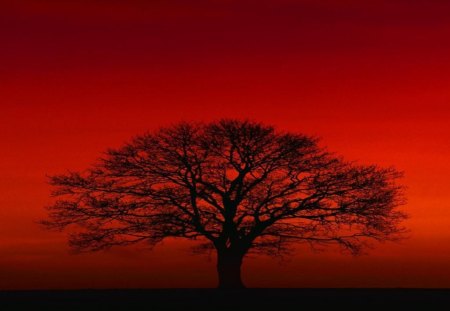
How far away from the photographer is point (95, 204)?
1604 inches

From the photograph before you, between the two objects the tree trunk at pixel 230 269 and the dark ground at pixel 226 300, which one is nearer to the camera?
the dark ground at pixel 226 300

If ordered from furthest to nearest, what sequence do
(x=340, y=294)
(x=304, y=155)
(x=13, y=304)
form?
(x=304, y=155), (x=340, y=294), (x=13, y=304)

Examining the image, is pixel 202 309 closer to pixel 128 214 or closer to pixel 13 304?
pixel 13 304

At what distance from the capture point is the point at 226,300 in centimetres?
3312

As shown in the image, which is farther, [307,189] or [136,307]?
[307,189]

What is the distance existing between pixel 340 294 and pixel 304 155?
653 cm

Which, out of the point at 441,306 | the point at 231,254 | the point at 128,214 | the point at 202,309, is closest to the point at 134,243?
the point at 128,214

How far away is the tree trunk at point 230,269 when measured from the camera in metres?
40.3

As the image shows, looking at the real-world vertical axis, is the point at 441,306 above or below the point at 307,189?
below

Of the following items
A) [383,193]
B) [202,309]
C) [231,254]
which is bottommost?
[202,309]

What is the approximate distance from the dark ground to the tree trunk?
1120 mm

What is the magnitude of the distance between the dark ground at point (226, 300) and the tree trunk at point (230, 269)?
1.12 m

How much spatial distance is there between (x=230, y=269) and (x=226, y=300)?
7.19m

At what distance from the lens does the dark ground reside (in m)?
30.8
